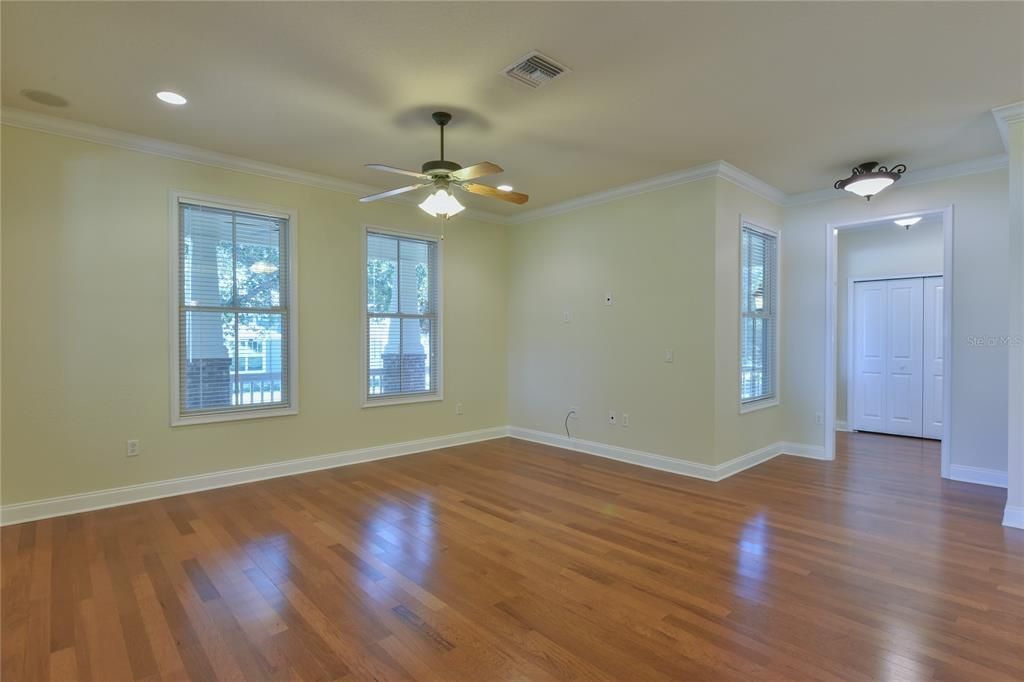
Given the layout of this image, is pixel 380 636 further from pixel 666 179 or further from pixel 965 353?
pixel 965 353

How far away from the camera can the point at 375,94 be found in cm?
314

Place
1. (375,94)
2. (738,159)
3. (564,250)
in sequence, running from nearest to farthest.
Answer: (375,94), (738,159), (564,250)

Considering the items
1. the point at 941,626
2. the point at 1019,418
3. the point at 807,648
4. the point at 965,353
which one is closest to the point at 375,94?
the point at 807,648

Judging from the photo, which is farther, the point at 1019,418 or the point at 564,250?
the point at 564,250

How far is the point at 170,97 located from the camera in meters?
3.18

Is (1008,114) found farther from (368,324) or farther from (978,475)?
(368,324)

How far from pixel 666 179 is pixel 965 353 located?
309 cm

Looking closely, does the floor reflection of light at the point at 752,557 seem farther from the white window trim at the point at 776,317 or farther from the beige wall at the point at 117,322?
the beige wall at the point at 117,322

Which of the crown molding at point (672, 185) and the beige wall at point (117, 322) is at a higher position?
the crown molding at point (672, 185)

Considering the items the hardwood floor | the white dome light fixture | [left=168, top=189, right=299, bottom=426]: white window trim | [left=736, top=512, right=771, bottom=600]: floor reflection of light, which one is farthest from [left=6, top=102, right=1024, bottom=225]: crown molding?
[left=736, top=512, right=771, bottom=600]: floor reflection of light

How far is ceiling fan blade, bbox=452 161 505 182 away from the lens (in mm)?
2986

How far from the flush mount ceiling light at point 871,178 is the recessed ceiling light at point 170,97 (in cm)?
518

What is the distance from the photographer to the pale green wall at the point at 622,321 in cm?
460

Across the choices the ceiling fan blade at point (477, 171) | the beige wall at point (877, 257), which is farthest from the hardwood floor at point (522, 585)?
the beige wall at point (877, 257)
